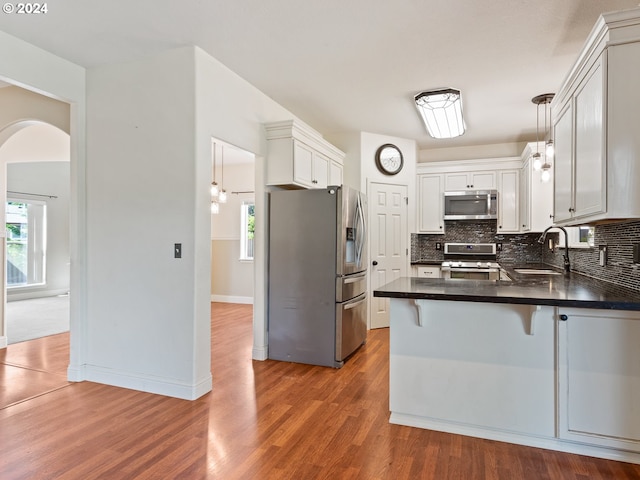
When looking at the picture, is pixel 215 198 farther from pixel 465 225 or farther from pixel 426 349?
pixel 426 349

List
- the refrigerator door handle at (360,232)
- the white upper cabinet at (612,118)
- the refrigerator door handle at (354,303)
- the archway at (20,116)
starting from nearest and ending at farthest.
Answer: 1. the white upper cabinet at (612,118)
2. the archway at (20,116)
3. the refrigerator door handle at (354,303)
4. the refrigerator door handle at (360,232)

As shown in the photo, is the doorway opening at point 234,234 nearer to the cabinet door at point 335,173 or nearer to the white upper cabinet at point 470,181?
the cabinet door at point 335,173

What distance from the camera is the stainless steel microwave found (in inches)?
210

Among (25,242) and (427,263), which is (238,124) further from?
(25,242)

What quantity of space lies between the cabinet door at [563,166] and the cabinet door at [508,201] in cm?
258

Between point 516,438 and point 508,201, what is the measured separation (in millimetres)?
3864

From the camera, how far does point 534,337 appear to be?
218cm

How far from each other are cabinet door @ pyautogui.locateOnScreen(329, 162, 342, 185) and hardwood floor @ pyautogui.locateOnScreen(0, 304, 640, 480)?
→ 7.95 feet

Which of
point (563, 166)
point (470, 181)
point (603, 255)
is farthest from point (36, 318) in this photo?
point (603, 255)

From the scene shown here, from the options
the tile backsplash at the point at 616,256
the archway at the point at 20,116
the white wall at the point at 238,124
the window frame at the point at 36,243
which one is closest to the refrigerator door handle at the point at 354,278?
the white wall at the point at 238,124

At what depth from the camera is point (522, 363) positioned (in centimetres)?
221

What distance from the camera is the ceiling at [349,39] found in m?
2.37

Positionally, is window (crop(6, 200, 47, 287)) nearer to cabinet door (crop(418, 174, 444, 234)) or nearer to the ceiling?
the ceiling

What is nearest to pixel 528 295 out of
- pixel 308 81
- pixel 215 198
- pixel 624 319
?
pixel 624 319
